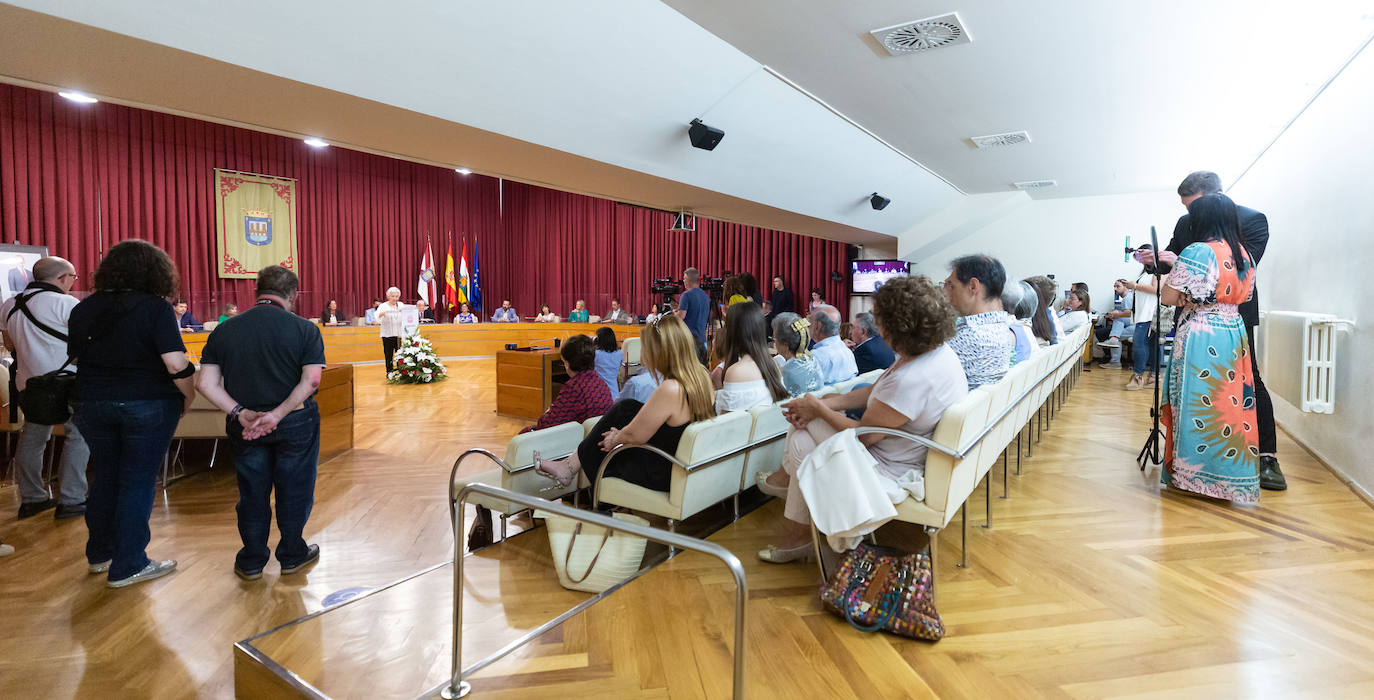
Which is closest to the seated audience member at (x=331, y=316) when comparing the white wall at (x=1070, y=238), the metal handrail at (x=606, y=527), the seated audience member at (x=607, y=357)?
the seated audience member at (x=607, y=357)

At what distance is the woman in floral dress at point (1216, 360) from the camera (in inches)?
132

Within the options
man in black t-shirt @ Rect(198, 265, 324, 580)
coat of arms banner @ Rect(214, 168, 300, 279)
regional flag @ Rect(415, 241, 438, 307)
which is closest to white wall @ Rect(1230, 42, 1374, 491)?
man in black t-shirt @ Rect(198, 265, 324, 580)

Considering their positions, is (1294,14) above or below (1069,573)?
above

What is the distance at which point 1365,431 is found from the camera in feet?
11.9

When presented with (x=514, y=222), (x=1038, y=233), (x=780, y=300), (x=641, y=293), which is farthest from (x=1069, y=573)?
(x=514, y=222)

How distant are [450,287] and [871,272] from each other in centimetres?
849

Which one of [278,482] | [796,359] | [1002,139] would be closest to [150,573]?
[278,482]

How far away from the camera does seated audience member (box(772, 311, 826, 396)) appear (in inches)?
142

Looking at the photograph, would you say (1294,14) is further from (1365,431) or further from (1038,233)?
(1038,233)

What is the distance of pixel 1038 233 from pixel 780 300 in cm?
460

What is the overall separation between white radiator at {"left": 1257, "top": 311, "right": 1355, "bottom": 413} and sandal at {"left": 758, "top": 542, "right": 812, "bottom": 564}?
3.33 m

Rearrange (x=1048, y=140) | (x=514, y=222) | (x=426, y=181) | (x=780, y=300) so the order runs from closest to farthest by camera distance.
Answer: (x=1048, y=140) → (x=780, y=300) → (x=426, y=181) → (x=514, y=222)

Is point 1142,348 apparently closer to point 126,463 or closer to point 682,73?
point 682,73

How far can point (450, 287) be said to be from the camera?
1427cm
